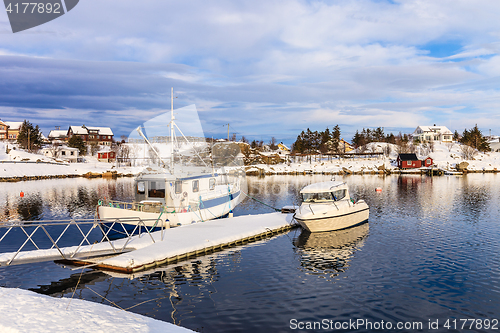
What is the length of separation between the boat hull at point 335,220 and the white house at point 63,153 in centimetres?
12111

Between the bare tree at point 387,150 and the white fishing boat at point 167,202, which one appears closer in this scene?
the white fishing boat at point 167,202

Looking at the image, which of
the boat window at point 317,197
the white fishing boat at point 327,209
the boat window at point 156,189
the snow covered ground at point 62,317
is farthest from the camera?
the boat window at point 317,197

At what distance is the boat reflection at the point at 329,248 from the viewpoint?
19.3 m

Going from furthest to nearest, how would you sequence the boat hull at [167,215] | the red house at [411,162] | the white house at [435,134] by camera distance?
1. the white house at [435,134]
2. the red house at [411,162]
3. the boat hull at [167,215]

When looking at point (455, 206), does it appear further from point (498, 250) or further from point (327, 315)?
point (327, 315)

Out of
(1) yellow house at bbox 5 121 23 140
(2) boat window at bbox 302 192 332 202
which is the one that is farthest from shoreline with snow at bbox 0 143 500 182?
(2) boat window at bbox 302 192 332 202

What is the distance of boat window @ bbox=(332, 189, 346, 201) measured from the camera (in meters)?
28.5

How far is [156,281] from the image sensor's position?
16828 mm

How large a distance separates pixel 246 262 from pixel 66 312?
35.6 ft

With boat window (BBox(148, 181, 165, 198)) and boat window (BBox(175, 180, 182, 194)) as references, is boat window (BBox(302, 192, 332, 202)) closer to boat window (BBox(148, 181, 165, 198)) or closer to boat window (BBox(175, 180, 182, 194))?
boat window (BBox(175, 180, 182, 194))

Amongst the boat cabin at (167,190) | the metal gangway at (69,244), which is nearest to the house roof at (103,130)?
the metal gangway at (69,244)

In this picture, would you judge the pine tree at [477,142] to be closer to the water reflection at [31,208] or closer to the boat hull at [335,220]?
the boat hull at [335,220]

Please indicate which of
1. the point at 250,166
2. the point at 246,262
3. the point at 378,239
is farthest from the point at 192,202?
the point at 250,166

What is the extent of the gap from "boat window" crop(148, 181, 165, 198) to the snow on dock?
3.61 m
